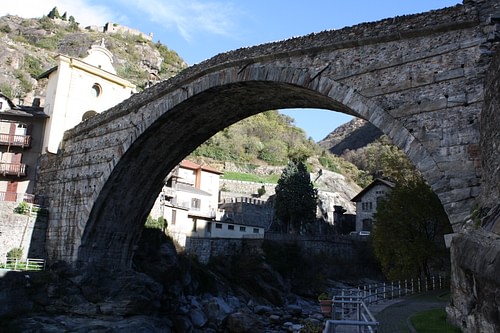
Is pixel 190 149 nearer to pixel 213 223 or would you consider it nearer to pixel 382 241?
pixel 382 241

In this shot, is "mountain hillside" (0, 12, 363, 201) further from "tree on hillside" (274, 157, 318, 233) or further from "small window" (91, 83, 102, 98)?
"small window" (91, 83, 102, 98)

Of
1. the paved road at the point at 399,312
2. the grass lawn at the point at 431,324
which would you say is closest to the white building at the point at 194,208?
the paved road at the point at 399,312

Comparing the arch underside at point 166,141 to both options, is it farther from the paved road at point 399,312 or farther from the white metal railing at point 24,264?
the paved road at point 399,312

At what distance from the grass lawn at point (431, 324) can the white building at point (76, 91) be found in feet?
59.9

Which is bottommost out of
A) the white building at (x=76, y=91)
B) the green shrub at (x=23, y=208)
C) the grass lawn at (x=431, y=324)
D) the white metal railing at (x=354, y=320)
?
the grass lawn at (x=431, y=324)

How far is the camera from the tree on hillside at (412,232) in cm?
2314

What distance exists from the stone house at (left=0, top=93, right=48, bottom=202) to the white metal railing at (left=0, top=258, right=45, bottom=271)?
4276mm

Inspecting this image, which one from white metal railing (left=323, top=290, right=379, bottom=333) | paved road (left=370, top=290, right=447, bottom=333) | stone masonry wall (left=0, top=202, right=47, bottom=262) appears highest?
stone masonry wall (left=0, top=202, right=47, bottom=262)

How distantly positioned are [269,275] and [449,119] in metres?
23.9

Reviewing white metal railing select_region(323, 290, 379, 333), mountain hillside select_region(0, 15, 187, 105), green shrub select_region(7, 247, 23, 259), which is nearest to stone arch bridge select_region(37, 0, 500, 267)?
green shrub select_region(7, 247, 23, 259)

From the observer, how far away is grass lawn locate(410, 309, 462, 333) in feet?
30.6

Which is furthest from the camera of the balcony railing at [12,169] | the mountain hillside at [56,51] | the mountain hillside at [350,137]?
the mountain hillside at [350,137]

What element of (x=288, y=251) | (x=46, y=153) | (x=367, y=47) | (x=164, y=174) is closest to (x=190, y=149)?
(x=164, y=174)

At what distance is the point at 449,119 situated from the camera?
31.0 feet
